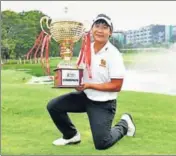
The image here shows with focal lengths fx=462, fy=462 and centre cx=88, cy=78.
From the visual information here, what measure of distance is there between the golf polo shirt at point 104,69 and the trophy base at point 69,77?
10 centimetres

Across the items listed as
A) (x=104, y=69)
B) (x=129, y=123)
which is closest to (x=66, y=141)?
(x=129, y=123)

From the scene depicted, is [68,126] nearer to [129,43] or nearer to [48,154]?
[48,154]

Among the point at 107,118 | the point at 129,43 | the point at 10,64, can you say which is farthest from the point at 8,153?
the point at 10,64

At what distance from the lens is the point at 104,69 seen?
10.8 feet

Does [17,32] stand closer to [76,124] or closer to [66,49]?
[76,124]

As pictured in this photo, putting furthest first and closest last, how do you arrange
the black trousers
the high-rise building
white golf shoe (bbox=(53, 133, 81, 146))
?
the high-rise building → white golf shoe (bbox=(53, 133, 81, 146)) → the black trousers

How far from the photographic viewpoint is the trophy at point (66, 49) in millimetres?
3221

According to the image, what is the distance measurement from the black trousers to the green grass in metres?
0.10

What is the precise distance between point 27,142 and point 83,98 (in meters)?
0.62

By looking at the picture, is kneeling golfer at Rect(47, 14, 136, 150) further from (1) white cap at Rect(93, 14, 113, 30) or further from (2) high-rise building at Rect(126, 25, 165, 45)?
(2) high-rise building at Rect(126, 25, 165, 45)

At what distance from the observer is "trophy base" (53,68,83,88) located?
321cm

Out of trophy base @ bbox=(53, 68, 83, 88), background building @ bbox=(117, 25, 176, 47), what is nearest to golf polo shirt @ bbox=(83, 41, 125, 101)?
trophy base @ bbox=(53, 68, 83, 88)

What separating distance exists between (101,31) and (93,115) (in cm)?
61

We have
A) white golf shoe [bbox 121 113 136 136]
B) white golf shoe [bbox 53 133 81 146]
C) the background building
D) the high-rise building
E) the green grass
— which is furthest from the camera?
the high-rise building
